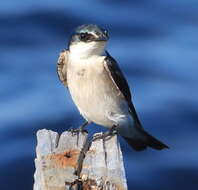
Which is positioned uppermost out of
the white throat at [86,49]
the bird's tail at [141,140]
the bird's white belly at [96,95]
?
the white throat at [86,49]

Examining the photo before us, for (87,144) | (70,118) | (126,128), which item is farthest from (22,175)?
(87,144)

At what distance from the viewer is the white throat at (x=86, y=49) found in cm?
515

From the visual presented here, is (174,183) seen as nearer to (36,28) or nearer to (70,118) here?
(70,118)

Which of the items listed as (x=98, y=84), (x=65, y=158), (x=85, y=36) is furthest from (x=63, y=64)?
(x=65, y=158)

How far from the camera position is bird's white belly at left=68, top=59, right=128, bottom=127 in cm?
525

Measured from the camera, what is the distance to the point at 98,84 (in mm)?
5273

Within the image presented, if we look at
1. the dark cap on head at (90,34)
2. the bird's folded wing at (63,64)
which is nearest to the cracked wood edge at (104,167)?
the dark cap on head at (90,34)

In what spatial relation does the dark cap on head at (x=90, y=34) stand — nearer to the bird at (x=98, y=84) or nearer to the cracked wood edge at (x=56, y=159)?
the bird at (x=98, y=84)

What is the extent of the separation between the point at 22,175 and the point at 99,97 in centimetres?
223

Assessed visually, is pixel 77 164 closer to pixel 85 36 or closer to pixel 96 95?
pixel 85 36

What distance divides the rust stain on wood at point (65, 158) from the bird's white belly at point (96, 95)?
1.32m

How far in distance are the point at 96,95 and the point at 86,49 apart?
0.92ft

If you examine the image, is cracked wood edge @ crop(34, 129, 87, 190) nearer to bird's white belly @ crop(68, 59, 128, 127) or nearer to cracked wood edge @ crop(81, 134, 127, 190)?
cracked wood edge @ crop(81, 134, 127, 190)

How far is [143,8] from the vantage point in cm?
1051
